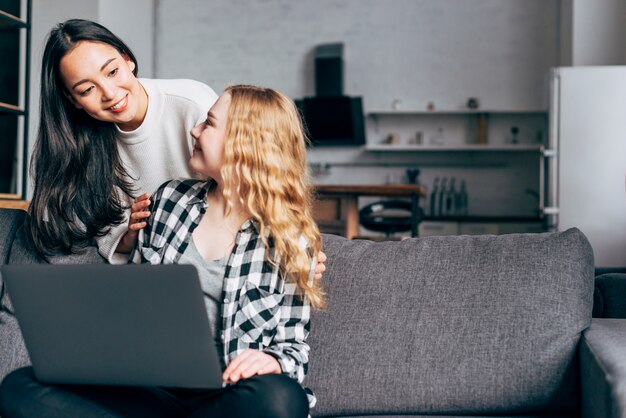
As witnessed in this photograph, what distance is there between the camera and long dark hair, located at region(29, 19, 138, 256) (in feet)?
6.12

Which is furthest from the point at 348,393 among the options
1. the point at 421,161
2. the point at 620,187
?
the point at 421,161

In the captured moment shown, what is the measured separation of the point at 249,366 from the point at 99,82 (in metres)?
0.89

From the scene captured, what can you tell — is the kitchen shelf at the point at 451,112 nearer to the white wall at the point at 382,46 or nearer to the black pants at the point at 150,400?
the white wall at the point at 382,46

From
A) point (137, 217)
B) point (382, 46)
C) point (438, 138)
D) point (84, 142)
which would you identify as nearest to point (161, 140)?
point (84, 142)

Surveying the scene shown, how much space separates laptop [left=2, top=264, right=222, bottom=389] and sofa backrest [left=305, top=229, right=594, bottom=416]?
546mm

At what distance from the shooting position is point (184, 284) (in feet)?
3.75

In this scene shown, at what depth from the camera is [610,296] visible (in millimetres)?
1884

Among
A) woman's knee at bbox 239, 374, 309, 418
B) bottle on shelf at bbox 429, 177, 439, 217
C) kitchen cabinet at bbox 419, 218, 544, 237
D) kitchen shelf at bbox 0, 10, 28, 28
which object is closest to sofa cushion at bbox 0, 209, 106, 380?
woman's knee at bbox 239, 374, 309, 418

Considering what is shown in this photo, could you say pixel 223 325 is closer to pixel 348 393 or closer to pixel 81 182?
pixel 348 393

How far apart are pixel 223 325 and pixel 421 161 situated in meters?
6.61

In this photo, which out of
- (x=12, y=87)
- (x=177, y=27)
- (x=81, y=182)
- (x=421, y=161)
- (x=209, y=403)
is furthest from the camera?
(x=177, y=27)

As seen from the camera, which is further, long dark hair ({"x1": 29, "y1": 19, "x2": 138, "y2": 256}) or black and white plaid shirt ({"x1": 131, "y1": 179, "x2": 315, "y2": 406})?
long dark hair ({"x1": 29, "y1": 19, "x2": 138, "y2": 256})

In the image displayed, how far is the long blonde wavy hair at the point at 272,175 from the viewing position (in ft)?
4.95

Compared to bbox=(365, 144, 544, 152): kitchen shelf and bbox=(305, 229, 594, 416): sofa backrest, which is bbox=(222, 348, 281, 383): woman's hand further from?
bbox=(365, 144, 544, 152): kitchen shelf
